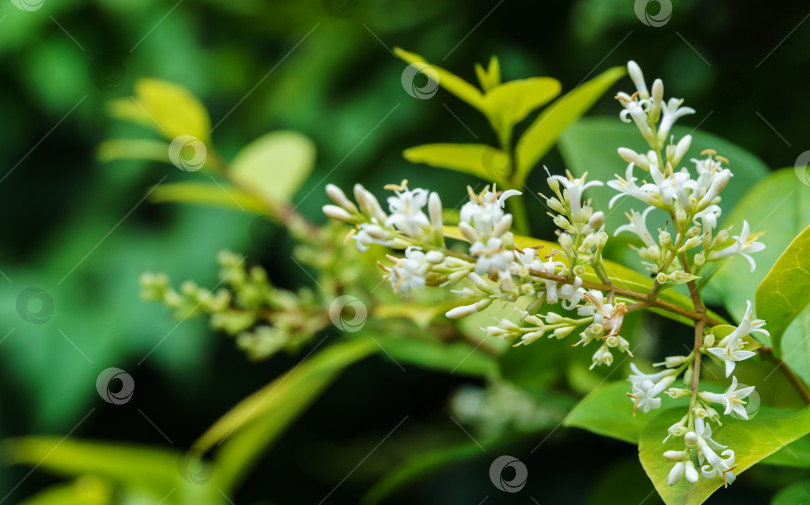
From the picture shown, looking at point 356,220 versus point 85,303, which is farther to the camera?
point 85,303

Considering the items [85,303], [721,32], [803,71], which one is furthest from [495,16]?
[85,303]

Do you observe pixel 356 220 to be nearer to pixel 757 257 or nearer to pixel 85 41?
pixel 757 257

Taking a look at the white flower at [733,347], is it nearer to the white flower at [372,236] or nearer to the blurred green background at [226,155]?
the white flower at [372,236]

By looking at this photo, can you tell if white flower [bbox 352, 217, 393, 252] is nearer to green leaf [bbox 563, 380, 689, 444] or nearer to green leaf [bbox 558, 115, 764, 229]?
green leaf [bbox 563, 380, 689, 444]

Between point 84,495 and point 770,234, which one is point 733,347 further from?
point 84,495

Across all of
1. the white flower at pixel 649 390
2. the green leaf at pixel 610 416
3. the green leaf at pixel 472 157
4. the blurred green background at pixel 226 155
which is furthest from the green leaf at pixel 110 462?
the white flower at pixel 649 390

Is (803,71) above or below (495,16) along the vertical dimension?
below

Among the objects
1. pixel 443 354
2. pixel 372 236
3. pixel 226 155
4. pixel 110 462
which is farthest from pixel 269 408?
pixel 226 155
